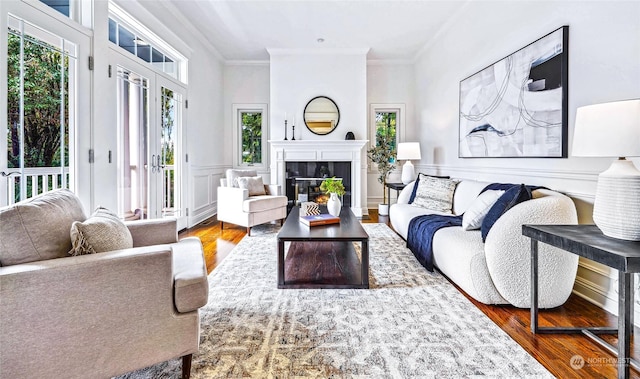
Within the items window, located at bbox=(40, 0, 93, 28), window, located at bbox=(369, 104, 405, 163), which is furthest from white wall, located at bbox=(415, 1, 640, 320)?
window, located at bbox=(40, 0, 93, 28)

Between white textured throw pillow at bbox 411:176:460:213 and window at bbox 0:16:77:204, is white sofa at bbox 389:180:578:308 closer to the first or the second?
white textured throw pillow at bbox 411:176:460:213

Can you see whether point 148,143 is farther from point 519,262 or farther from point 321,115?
point 519,262

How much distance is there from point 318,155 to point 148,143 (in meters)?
2.74

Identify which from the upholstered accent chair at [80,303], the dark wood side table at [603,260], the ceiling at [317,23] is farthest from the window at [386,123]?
the upholstered accent chair at [80,303]

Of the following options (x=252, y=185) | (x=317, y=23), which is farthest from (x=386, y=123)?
(x=252, y=185)

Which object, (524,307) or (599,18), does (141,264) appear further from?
(599,18)

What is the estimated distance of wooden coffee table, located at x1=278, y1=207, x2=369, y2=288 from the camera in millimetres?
2389

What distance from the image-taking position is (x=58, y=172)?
7.86 feet

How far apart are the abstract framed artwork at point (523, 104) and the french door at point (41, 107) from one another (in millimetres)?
3692

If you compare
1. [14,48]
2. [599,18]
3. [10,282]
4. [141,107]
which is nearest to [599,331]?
[599,18]

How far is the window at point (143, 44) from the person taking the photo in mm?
3060

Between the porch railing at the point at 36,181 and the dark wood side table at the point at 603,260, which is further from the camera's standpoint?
the porch railing at the point at 36,181

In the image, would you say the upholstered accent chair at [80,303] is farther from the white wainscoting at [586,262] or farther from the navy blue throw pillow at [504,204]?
the white wainscoting at [586,262]

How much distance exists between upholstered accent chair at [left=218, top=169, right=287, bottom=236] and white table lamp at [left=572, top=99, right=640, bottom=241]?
3.45m
